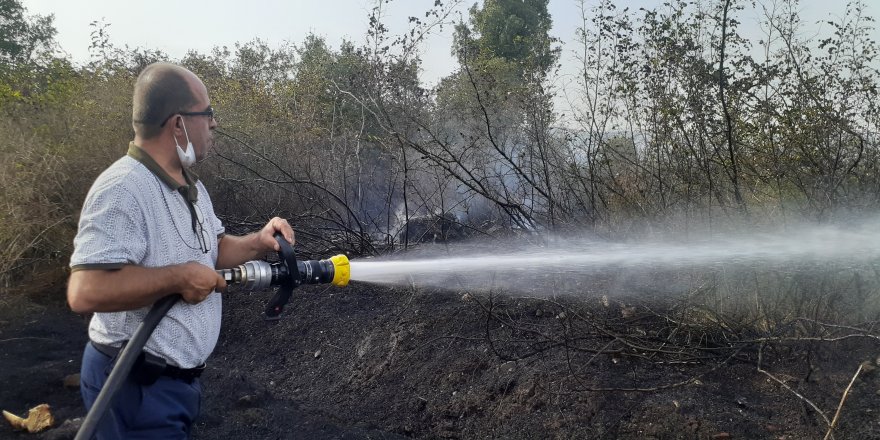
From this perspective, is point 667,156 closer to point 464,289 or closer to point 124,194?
point 464,289

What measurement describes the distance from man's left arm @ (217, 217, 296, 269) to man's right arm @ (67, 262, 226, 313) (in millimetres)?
582

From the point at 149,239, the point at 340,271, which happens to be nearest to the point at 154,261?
the point at 149,239

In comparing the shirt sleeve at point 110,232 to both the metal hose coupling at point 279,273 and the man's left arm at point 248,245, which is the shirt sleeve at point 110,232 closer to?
the metal hose coupling at point 279,273

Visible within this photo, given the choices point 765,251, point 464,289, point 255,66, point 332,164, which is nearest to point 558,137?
point 464,289

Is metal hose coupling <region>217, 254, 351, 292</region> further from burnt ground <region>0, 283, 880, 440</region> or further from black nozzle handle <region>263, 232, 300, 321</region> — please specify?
burnt ground <region>0, 283, 880, 440</region>

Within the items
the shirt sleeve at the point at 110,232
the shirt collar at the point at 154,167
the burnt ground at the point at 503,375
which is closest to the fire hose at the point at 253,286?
the shirt sleeve at the point at 110,232

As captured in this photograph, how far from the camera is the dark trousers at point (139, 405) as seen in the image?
7.53 ft

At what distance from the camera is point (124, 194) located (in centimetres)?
218

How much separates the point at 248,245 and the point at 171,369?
686 mm

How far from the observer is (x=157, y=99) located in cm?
242

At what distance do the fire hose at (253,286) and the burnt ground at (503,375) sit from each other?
5.96 feet

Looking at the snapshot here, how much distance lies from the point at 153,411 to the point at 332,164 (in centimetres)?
680

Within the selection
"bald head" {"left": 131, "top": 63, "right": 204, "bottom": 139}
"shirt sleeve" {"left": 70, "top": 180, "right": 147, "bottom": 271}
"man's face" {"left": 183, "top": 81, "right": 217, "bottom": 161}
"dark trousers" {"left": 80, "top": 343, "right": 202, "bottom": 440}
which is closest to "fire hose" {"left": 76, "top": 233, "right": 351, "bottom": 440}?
"dark trousers" {"left": 80, "top": 343, "right": 202, "bottom": 440}

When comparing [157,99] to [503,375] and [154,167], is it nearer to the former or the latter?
[154,167]
